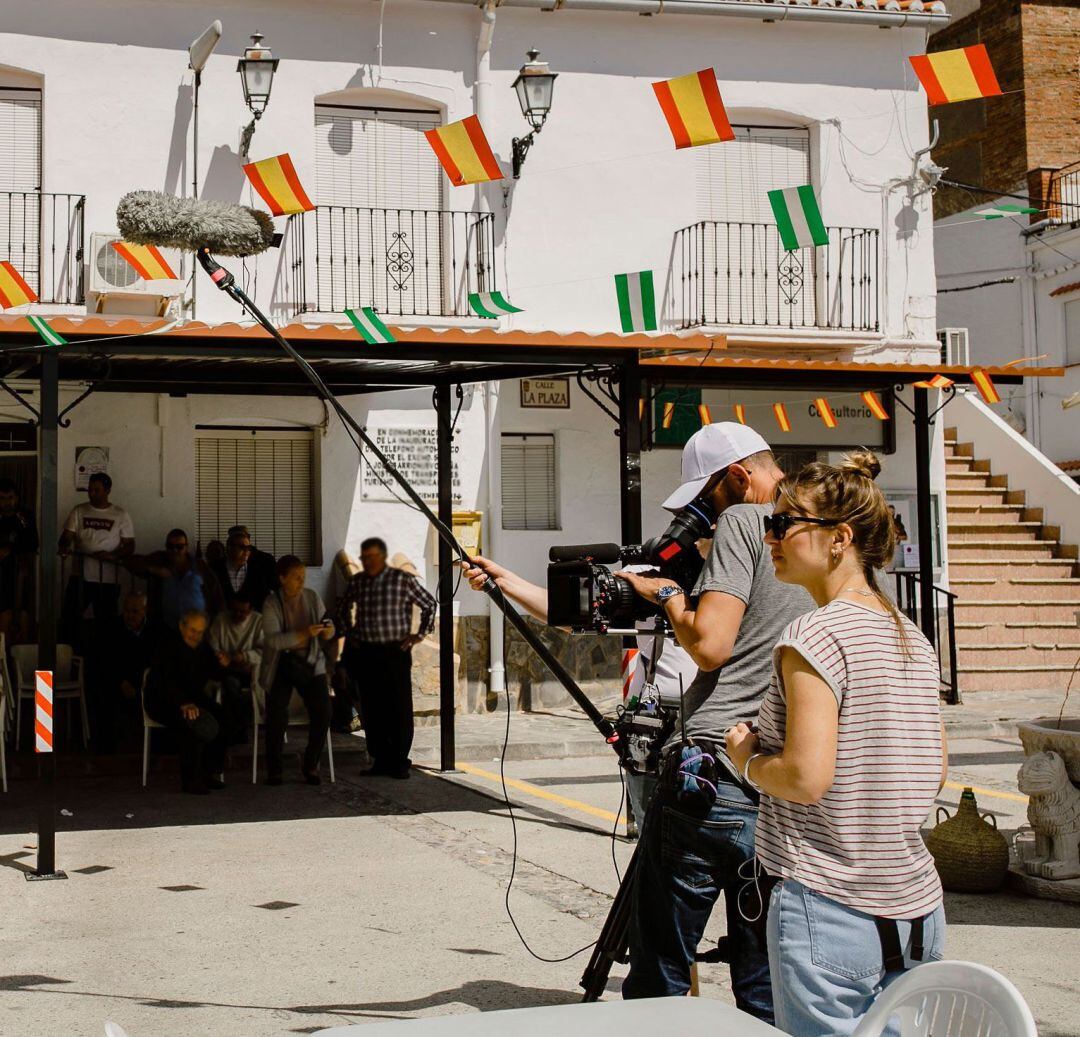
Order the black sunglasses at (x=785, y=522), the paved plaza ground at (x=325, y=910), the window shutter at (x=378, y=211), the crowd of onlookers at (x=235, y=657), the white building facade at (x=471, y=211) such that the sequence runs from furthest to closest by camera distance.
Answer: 1. the window shutter at (x=378, y=211)
2. the white building facade at (x=471, y=211)
3. the crowd of onlookers at (x=235, y=657)
4. the paved plaza ground at (x=325, y=910)
5. the black sunglasses at (x=785, y=522)

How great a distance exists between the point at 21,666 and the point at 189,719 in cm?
250

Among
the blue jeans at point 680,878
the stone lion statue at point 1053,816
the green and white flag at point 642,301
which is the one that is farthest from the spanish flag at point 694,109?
the blue jeans at point 680,878

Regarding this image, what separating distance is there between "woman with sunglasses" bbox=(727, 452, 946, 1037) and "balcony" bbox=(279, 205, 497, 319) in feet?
40.6

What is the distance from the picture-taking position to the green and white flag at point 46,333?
7.54m

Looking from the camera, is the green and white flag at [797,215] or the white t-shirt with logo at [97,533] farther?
the white t-shirt with logo at [97,533]

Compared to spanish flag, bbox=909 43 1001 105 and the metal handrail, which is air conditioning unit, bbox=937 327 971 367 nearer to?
the metal handrail

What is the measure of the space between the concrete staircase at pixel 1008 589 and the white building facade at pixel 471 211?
120cm

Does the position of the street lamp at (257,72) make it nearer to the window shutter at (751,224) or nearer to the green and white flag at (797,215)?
the window shutter at (751,224)

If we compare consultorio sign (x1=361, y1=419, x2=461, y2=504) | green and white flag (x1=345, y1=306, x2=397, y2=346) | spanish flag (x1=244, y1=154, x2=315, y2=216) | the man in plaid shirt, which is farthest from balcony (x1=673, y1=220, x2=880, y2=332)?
green and white flag (x1=345, y1=306, x2=397, y2=346)

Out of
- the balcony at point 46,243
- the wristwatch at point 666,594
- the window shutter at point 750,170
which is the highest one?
the window shutter at point 750,170

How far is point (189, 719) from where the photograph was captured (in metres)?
10.2

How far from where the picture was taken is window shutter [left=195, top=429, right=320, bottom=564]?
14328 millimetres


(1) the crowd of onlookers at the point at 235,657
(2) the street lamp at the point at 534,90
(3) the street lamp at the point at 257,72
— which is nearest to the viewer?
(1) the crowd of onlookers at the point at 235,657

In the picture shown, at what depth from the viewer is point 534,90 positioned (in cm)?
1459
